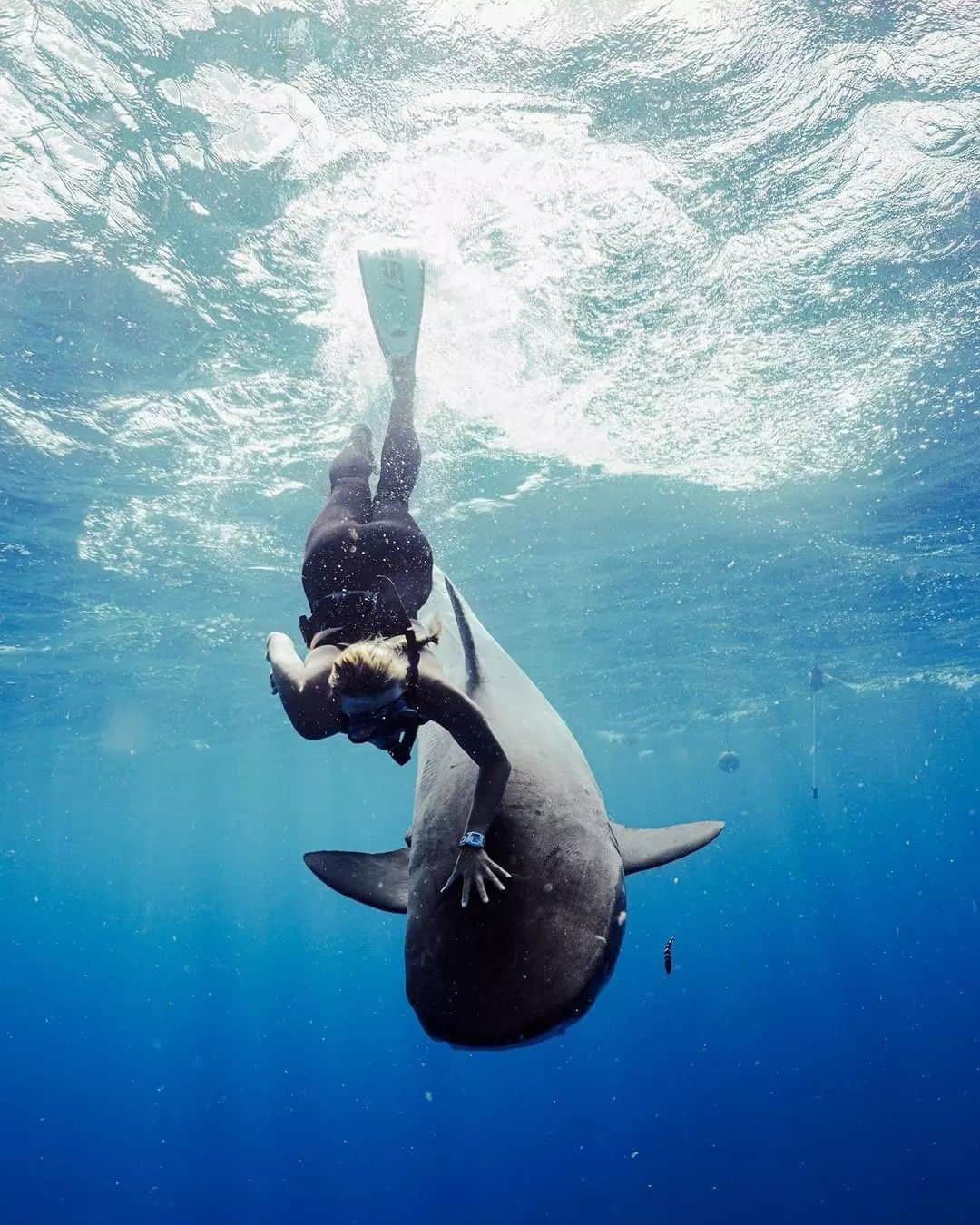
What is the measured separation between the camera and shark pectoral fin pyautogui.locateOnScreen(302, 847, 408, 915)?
371 centimetres

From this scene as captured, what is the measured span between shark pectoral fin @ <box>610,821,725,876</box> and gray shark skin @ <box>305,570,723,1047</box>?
10mm

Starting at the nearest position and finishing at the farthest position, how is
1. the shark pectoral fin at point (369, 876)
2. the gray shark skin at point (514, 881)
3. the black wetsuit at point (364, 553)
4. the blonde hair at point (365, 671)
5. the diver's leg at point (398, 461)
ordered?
the gray shark skin at point (514, 881) → the blonde hair at point (365, 671) → the shark pectoral fin at point (369, 876) → the black wetsuit at point (364, 553) → the diver's leg at point (398, 461)

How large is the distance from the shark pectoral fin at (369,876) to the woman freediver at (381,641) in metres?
0.63

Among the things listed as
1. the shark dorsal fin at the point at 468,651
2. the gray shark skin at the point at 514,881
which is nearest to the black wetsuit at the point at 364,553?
the shark dorsal fin at the point at 468,651

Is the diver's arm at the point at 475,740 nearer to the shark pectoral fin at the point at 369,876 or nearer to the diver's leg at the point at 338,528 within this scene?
the shark pectoral fin at the point at 369,876

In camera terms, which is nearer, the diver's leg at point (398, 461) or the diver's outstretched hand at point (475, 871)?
the diver's outstretched hand at point (475, 871)

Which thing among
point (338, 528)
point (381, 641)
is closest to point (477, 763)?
point (381, 641)

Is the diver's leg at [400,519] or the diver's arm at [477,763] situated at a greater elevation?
the diver's leg at [400,519]

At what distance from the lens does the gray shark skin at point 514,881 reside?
2.50 metres

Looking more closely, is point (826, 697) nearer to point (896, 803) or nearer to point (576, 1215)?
point (576, 1215)

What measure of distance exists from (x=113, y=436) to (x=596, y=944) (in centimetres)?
1349

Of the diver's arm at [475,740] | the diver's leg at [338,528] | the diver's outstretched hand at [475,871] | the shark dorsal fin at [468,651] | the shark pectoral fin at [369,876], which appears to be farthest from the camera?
the diver's leg at [338,528]

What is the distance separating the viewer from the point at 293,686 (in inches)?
149

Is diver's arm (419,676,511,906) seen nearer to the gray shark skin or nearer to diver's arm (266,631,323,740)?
the gray shark skin
